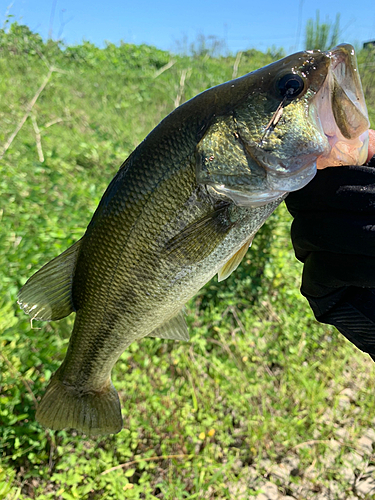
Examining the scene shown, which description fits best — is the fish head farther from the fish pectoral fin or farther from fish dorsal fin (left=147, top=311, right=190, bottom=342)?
fish dorsal fin (left=147, top=311, right=190, bottom=342)

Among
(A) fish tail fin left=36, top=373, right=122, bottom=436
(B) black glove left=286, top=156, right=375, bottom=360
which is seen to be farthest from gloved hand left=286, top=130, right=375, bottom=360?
(A) fish tail fin left=36, top=373, right=122, bottom=436

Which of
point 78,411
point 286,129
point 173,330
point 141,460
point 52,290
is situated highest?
point 286,129

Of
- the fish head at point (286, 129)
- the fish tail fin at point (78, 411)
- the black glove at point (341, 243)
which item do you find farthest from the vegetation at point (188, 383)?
the fish head at point (286, 129)

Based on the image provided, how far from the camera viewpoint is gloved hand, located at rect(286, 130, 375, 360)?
1.20 meters

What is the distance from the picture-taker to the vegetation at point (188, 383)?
2.31 m

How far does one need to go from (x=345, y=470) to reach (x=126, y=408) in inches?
64.8

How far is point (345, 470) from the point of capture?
2.67 m

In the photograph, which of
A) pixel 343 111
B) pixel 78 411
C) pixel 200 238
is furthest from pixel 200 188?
pixel 78 411

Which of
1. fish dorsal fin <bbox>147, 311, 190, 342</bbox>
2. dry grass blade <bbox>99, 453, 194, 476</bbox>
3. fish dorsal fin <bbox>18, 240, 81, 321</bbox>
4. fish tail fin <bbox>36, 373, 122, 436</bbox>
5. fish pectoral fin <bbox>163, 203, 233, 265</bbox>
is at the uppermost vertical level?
fish pectoral fin <bbox>163, 203, 233, 265</bbox>

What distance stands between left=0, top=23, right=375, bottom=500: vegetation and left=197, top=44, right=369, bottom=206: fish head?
65.9 inches

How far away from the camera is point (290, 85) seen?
3.91ft

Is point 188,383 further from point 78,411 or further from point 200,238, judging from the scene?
point 200,238

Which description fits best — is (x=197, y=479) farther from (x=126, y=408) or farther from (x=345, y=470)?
(x=345, y=470)

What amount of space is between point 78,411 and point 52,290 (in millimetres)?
574
